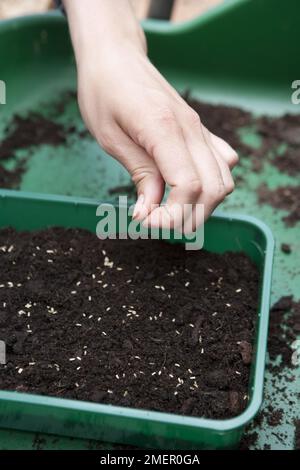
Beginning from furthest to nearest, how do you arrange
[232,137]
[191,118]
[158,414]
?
[232,137] < [191,118] < [158,414]

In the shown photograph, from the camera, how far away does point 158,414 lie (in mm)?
832

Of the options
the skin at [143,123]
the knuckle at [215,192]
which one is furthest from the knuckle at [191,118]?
the knuckle at [215,192]

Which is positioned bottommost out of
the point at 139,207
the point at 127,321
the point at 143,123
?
the point at 127,321

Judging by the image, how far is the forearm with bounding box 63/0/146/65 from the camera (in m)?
1.01

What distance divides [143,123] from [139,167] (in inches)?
3.2

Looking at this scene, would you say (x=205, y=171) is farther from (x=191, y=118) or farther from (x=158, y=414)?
(x=158, y=414)

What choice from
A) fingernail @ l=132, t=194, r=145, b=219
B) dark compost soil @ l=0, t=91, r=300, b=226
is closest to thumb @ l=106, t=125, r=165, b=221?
fingernail @ l=132, t=194, r=145, b=219

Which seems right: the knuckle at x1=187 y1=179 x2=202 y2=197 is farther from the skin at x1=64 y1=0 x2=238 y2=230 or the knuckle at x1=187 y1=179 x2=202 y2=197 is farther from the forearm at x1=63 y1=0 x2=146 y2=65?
the forearm at x1=63 y1=0 x2=146 y2=65

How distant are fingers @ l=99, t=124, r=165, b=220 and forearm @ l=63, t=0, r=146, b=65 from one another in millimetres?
143

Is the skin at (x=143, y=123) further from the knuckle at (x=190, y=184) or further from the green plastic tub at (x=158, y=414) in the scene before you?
the green plastic tub at (x=158, y=414)

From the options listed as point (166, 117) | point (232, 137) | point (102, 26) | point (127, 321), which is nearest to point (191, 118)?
point (166, 117)

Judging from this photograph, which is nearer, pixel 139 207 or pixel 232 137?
pixel 139 207

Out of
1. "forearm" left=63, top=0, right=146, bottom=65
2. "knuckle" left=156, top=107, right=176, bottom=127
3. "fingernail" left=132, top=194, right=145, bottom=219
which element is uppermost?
"forearm" left=63, top=0, right=146, bottom=65
